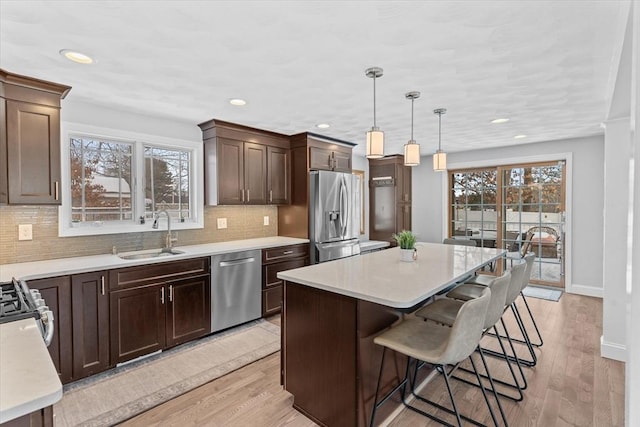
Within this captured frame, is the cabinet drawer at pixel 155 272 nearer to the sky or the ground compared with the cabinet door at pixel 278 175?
nearer to the ground

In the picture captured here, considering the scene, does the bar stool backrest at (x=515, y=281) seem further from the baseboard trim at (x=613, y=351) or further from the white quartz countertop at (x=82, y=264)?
the white quartz countertop at (x=82, y=264)

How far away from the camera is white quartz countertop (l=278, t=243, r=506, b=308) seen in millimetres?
1682

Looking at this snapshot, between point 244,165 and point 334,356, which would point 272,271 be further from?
point 334,356

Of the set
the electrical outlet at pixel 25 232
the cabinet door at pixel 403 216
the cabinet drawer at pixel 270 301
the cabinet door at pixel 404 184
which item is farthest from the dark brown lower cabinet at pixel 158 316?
the cabinet door at pixel 404 184

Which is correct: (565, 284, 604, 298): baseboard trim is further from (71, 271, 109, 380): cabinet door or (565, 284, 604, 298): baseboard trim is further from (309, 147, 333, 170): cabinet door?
(71, 271, 109, 380): cabinet door

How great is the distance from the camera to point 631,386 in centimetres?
99

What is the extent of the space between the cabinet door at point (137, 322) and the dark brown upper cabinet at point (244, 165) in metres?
Answer: 1.29

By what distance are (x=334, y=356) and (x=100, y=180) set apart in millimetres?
2844

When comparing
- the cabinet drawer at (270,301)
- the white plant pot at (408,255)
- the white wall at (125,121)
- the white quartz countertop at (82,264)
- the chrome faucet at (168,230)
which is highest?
the white wall at (125,121)

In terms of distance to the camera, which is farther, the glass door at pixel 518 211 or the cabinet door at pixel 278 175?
the glass door at pixel 518 211

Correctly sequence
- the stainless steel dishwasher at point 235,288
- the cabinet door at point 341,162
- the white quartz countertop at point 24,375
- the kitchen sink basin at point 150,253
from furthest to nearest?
the cabinet door at point 341,162, the stainless steel dishwasher at point 235,288, the kitchen sink basin at point 150,253, the white quartz countertop at point 24,375

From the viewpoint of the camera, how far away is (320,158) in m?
4.45

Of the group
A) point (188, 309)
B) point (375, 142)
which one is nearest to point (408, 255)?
point (375, 142)

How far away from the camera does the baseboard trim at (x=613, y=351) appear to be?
274 cm
